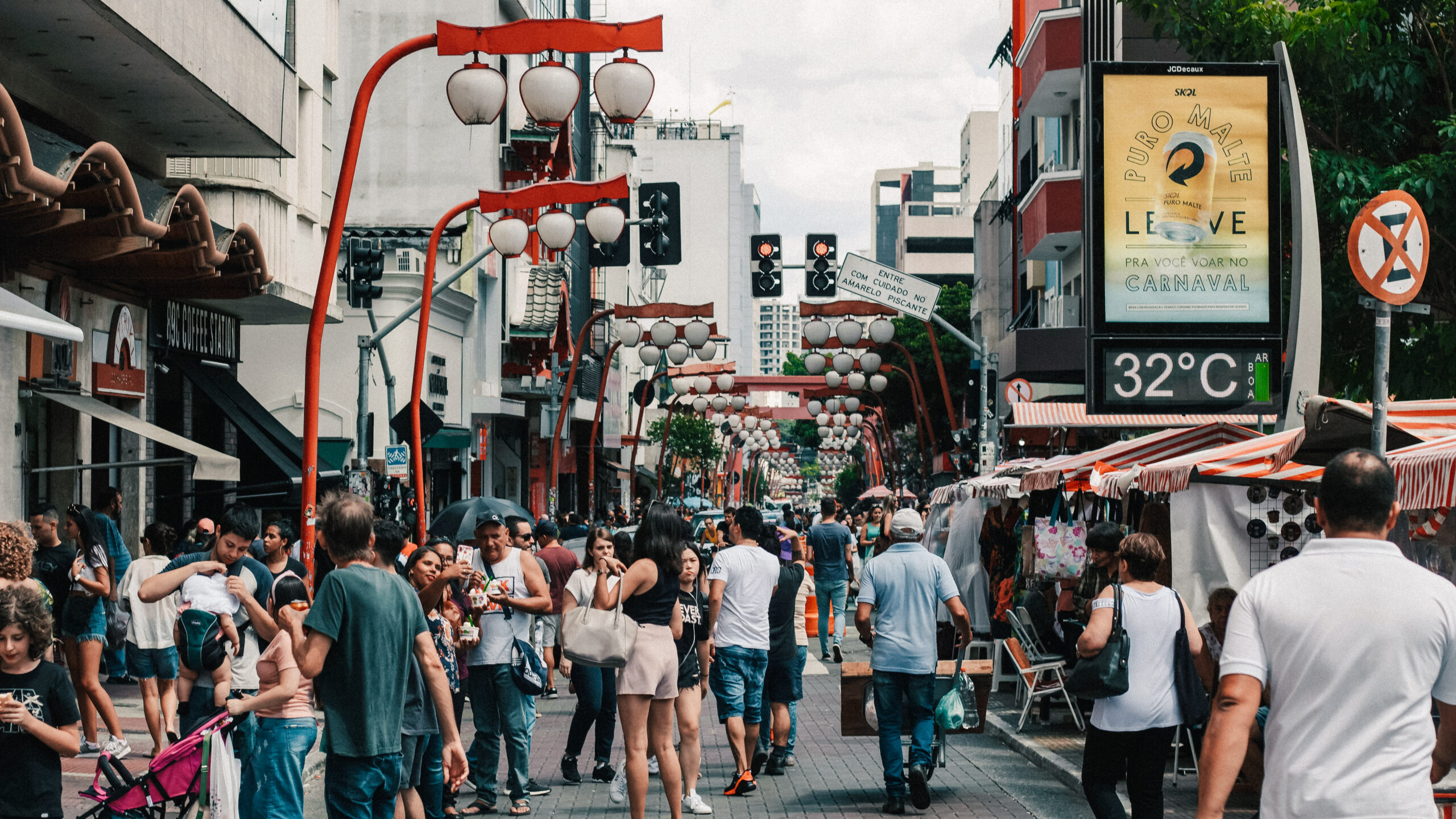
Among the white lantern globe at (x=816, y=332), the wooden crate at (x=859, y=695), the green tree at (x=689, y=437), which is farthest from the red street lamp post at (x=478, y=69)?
the green tree at (x=689, y=437)

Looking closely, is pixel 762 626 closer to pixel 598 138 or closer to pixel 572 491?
pixel 572 491

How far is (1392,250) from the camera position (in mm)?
8000

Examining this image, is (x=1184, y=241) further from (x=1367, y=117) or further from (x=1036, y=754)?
(x=1367, y=117)

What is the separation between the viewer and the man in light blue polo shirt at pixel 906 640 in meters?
10.2

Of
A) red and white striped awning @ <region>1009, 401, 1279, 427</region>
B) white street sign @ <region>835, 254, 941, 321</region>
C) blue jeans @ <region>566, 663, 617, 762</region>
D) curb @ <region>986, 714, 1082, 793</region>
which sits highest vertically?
white street sign @ <region>835, 254, 941, 321</region>

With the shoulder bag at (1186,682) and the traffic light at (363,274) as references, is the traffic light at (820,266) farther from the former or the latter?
the shoulder bag at (1186,682)

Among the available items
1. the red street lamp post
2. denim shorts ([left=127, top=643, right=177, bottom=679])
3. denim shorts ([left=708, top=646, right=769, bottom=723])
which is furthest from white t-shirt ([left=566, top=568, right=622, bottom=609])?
denim shorts ([left=127, top=643, right=177, bottom=679])

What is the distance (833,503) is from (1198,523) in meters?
8.68

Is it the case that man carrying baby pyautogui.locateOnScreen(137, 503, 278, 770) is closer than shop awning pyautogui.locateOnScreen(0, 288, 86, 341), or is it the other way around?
man carrying baby pyautogui.locateOnScreen(137, 503, 278, 770)

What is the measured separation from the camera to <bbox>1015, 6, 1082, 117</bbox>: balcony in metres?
28.3

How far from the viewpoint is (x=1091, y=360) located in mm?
12000

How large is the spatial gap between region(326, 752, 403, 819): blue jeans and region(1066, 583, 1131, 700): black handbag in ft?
10.1

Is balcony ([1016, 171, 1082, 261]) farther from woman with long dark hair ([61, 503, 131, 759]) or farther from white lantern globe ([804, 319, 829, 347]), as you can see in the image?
woman with long dark hair ([61, 503, 131, 759])

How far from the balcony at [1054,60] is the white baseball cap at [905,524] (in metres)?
19.6
